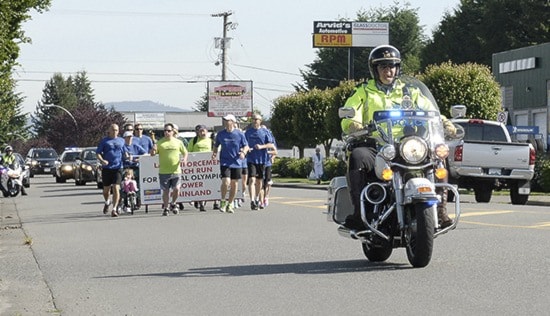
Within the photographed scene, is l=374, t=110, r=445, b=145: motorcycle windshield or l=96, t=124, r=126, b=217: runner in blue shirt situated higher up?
l=374, t=110, r=445, b=145: motorcycle windshield

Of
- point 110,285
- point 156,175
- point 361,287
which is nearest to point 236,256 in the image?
point 110,285

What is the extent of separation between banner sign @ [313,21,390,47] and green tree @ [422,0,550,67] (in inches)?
240

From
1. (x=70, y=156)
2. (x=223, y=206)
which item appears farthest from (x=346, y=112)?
(x=70, y=156)

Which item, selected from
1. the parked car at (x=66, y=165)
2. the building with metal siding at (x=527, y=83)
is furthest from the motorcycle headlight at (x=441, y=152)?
the building with metal siding at (x=527, y=83)

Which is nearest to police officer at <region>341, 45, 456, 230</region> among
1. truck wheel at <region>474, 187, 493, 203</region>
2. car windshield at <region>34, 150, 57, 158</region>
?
truck wheel at <region>474, 187, 493, 203</region>

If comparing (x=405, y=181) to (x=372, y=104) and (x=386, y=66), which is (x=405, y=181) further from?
(x=386, y=66)

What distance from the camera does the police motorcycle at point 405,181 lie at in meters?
10.2

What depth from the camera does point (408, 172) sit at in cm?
1049

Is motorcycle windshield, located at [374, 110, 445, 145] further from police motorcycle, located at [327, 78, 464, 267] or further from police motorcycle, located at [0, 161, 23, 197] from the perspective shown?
police motorcycle, located at [0, 161, 23, 197]

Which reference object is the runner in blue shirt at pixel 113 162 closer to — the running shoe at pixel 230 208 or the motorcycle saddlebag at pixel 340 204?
the running shoe at pixel 230 208

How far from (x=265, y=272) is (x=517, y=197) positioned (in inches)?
621

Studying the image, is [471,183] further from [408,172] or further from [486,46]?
[486,46]

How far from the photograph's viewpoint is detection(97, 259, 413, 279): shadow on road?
1101 cm

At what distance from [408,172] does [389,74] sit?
3.57ft
